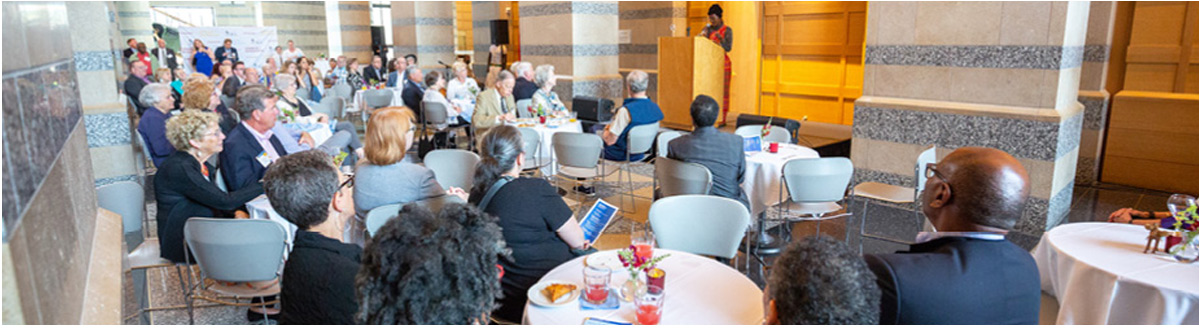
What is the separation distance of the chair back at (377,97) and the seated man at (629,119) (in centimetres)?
419

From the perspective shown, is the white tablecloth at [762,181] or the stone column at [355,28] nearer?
the white tablecloth at [762,181]

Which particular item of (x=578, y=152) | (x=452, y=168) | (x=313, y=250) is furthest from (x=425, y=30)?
(x=313, y=250)

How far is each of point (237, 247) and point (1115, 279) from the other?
3.27m

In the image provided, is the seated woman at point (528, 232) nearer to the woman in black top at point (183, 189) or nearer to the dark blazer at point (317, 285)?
the dark blazer at point (317, 285)

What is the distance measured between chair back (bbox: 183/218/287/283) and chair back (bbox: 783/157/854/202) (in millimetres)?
2753

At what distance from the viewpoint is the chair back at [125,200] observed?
332cm

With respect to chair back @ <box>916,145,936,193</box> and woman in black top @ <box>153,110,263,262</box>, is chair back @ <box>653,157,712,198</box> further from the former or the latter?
woman in black top @ <box>153,110,263,262</box>

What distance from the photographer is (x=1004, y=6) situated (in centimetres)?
464

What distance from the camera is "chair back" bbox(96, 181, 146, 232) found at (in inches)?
131

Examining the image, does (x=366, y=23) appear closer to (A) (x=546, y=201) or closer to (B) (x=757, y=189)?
(B) (x=757, y=189)

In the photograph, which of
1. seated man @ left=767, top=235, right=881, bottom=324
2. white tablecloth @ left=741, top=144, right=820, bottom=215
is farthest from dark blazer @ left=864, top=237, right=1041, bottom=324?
white tablecloth @ left=741, top=144, right=820, bottom=215

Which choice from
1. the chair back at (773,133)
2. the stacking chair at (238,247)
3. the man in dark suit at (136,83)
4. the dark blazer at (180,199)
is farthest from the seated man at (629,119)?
the man in dark suit at (136,83)

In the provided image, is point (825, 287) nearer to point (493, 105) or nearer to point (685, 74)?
point (493, 105)

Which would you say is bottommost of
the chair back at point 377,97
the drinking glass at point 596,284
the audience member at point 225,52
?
the drinking glass at point 596,284
